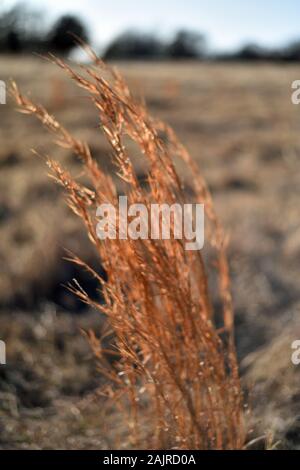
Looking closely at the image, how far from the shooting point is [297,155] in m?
7.79

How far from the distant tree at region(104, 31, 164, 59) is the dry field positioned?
29.3 meters

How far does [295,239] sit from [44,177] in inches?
109

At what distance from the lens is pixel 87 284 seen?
4.11 metres

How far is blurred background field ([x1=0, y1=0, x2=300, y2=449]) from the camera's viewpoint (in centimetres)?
249

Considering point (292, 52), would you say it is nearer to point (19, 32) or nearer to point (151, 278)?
point (19, 32)

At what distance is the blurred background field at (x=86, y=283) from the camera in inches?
98.0

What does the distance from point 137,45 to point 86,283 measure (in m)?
38.2

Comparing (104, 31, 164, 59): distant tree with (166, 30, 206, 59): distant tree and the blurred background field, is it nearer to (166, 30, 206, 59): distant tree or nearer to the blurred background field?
(166, 30, 206, 59): distant tree

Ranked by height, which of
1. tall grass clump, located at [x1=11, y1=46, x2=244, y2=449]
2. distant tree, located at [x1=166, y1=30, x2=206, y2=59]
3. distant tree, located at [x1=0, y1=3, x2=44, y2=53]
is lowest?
tall grass clump, located at [x1=11, y1=46, x2=244, y2=449]

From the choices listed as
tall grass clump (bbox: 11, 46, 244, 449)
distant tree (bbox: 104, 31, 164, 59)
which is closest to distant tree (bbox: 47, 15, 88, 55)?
distant tree (bbox: 104, 31, 164, 59)

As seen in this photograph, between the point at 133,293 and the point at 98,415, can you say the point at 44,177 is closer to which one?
the point at 98,415

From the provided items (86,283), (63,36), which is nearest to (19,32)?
(63,36)
